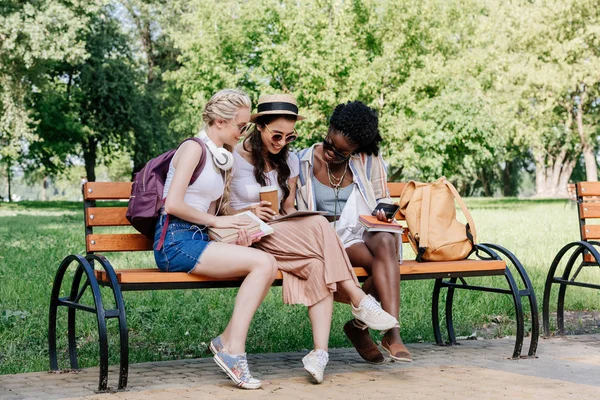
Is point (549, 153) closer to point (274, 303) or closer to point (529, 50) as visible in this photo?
point (529, 50)

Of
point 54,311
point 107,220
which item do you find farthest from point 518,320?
point 54,311

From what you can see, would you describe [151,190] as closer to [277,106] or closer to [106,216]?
[106,216]

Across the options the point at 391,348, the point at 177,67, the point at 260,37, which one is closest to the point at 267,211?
the point at 391,348

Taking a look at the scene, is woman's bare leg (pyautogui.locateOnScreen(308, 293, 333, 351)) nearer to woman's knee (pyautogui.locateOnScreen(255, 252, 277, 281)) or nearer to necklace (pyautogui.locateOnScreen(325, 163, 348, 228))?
woman's knee (pyautogui.locateOnScreen(255, 252, 277, 281))

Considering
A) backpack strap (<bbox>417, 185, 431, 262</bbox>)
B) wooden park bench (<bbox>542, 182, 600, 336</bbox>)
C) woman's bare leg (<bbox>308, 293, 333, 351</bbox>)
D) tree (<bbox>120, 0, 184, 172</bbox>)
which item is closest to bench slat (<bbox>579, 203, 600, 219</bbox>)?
wooden park bench (<bbox>542, 182, 600, 336</bbox>)

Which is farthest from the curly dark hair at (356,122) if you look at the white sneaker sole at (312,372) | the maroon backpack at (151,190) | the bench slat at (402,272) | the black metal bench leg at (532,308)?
the white sneaker sole at (312,372)

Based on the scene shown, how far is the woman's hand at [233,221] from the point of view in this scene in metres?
4.57

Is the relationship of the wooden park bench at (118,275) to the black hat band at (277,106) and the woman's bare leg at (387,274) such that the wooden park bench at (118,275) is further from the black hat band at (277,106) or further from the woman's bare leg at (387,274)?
the black hat band at (277,106)

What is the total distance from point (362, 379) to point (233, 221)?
1103mm

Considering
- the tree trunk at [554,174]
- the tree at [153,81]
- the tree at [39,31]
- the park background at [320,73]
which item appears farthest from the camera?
the tree trunk at [554,174]

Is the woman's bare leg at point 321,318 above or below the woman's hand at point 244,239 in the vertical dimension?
below

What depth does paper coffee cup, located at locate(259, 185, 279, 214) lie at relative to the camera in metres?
4.89

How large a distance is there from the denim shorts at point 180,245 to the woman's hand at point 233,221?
0.12 m

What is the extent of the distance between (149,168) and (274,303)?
2.98 meters
